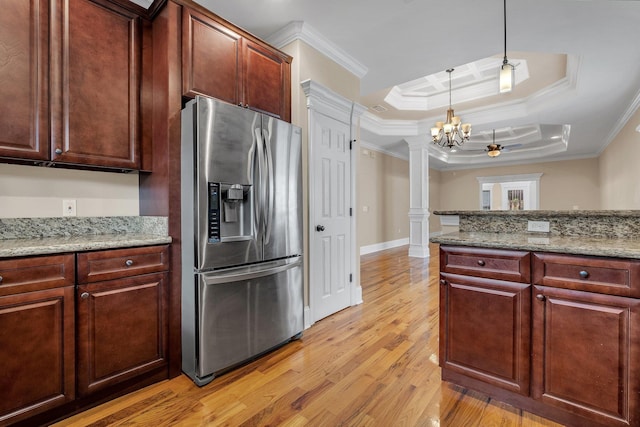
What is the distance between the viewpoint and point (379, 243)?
290 inches

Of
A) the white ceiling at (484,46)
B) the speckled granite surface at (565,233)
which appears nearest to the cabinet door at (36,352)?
the speckled granite surface at (565,233)

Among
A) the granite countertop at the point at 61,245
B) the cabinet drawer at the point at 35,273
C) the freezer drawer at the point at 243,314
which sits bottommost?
the freezer drawer at the point at 243,314

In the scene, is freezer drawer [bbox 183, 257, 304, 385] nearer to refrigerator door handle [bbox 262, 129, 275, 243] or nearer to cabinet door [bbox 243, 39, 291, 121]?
refrigerator door handle [bbox 262, 129, 275, 243]

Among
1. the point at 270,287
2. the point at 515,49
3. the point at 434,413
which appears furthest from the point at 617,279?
the point at 515,49

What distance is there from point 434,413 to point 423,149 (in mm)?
5870

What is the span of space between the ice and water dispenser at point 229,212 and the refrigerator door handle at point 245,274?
0.73ft

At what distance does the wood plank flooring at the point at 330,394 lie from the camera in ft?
5.09

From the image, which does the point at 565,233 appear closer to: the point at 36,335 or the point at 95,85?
the point at 36,335

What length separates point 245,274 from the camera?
204 cm

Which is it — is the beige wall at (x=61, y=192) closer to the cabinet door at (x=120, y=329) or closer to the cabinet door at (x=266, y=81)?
the cabinet door at (x=120, y=329)

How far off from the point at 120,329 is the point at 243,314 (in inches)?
27.9

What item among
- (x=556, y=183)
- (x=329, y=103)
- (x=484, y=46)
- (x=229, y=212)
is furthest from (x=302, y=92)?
(x=556, y=183)

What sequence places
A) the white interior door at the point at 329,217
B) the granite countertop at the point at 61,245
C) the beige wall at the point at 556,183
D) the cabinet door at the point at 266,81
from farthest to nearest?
the beige wall at the point at 556,183 → the white interior door at the point at 329,217 → the cabinet door at the point at 266,81 → the granite countertop at the point at 61,245

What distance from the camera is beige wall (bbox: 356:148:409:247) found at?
22.4ft
